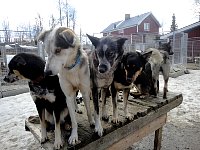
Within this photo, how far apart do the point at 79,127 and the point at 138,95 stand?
1535mm

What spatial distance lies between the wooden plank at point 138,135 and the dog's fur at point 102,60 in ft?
1.78

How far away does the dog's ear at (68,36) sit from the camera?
1.70 meters

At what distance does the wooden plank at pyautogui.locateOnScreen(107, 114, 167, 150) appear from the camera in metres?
2.64

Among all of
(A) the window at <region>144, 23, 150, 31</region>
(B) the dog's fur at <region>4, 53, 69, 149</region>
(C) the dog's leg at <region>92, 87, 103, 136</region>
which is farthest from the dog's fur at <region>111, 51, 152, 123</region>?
(A) the window at <region>144, 23, 150, 31</region>

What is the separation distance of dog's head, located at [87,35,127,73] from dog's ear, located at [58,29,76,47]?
364 mm

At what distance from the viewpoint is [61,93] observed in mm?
2066

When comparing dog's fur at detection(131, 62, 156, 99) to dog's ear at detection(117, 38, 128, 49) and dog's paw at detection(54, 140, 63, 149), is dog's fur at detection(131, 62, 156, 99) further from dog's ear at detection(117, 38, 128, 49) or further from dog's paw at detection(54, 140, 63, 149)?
dog's paw at detection(54, 140, 63, 149)

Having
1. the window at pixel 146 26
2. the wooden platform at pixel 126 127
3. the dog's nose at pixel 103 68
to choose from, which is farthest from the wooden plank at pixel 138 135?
the window at pixel 146 26

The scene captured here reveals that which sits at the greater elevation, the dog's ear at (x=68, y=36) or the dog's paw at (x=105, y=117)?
the dog's ear at (x=68, y=36)

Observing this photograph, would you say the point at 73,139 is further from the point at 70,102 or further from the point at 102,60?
the point at 102,60

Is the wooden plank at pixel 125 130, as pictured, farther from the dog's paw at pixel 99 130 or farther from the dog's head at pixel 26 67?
the dog's head at pixel 26 67

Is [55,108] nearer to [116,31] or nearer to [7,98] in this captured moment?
[7,98]

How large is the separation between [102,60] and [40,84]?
25.3 inches

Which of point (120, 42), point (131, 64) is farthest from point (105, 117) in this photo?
point (120, 42)
